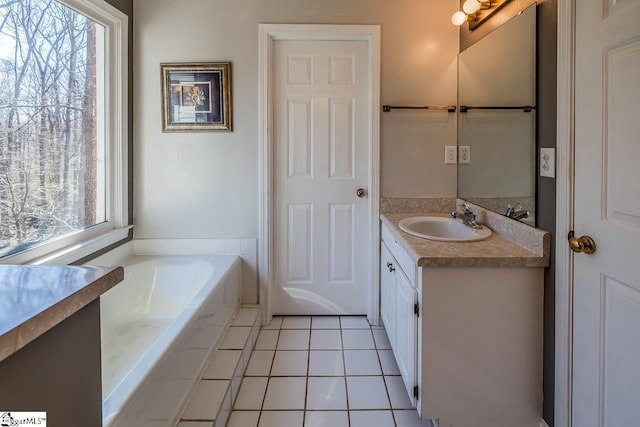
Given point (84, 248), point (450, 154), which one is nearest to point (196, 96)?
point (84, 248)

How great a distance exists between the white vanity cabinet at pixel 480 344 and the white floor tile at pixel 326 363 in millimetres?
659

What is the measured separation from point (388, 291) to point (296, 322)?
0.79m

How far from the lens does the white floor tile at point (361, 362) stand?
223cm

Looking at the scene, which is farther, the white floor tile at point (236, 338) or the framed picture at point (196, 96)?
the framed picture at point (196, 96)

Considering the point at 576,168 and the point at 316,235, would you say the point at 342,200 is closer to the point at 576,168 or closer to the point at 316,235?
the point at 316,235

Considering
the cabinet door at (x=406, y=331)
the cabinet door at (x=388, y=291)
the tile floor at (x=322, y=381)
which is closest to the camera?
the cabinet door at (x=406, y=331)

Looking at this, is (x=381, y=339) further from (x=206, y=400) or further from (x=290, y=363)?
(x=206, y=400)

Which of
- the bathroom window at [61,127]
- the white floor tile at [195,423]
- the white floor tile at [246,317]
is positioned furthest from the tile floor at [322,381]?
the bathroom window at [61,127]

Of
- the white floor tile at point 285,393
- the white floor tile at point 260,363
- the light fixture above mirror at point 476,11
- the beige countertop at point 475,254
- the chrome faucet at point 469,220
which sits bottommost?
the white floor tile at point 285,393

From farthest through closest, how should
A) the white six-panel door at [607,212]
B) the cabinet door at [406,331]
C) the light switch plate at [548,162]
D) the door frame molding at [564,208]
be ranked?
Answer: the cabinet door at [406,331] → the light switch plate at [548,162] → the door frame molding at [564,208] → the white six-panel door at [607,212]

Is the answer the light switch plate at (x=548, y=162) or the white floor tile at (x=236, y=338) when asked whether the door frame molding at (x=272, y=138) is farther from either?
the light switch plate at (x=548, y=162)

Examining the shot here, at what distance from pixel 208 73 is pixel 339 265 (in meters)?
1.62

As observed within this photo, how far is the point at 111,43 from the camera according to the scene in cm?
259

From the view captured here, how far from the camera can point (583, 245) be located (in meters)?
1.40
